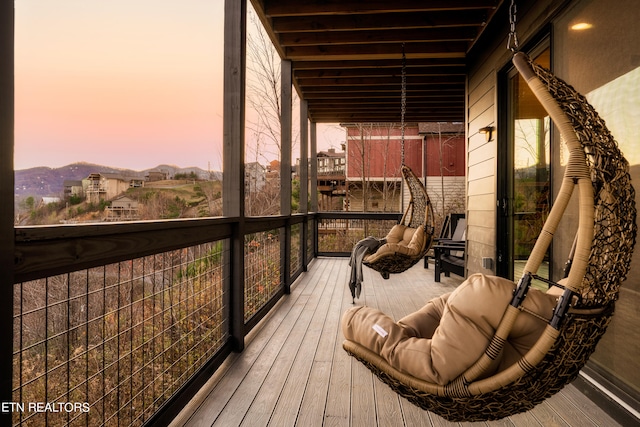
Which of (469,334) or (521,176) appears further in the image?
(521,176)

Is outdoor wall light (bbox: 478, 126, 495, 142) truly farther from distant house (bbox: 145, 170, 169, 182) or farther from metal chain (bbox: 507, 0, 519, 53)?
distant house (bbox: 145, 170, 169, 182)

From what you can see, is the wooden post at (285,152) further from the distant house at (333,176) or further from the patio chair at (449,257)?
the distant house at (333,176)

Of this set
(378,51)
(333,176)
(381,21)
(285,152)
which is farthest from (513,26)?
(333,176)

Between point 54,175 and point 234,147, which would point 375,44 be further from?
point 54,175

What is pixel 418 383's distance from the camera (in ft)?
4.09

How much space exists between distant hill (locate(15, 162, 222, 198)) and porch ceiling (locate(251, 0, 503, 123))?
1896 millimetres

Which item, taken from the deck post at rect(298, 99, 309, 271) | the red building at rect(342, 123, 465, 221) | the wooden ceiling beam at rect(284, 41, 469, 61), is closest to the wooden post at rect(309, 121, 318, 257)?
the deck post at rect(298, 99, 309, 271)

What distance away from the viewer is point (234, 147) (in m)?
2.63

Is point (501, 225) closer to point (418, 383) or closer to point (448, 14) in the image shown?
point (448, 14)

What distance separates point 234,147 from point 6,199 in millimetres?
1779

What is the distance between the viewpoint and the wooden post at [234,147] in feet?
8.57

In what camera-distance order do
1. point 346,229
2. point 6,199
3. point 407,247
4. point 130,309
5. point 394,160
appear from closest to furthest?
point 6,199 < point 130,309 < point 407,247 < point 346,229 < point 394,160

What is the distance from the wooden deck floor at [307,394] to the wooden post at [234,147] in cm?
38

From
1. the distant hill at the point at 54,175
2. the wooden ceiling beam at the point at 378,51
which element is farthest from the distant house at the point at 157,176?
the wooden ceiling beam at the point at 378,51
